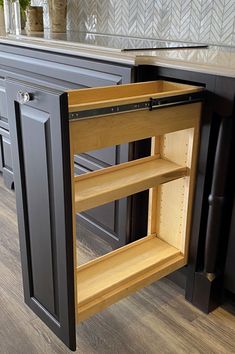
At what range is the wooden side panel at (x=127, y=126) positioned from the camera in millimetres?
980

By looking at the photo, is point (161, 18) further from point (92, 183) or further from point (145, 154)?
point (92, 183)

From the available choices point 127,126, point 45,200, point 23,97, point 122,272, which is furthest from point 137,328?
point 23,97

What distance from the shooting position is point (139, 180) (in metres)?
1.22

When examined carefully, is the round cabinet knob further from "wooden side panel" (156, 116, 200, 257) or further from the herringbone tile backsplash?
the herringbone tile backsplash

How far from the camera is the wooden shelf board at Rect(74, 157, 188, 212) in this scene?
1104 mm

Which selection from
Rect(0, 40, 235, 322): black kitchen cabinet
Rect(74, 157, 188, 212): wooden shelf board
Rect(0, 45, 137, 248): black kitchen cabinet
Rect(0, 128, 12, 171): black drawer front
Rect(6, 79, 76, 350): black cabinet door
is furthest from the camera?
Rect(0, 128, 12, 171): black drawer front

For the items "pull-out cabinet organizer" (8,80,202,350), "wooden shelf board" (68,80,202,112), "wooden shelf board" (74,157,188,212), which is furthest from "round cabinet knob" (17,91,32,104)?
"wooden shelf board" (74,157,188,212)

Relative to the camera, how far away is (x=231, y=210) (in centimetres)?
127

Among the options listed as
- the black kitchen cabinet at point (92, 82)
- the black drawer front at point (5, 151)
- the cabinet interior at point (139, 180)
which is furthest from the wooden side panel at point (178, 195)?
the black drawer front at point (5, 151)

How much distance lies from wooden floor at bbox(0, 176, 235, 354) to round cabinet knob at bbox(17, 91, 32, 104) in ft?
2.54

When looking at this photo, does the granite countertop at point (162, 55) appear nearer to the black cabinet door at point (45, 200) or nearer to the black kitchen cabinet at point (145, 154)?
the black kitchen cabinet at point (145, 154)

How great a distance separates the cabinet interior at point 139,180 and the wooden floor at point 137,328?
17 centimetres

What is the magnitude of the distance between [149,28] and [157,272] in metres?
1.25

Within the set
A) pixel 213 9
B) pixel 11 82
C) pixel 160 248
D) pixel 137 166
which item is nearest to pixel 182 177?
pixel 137 166
